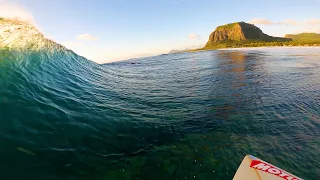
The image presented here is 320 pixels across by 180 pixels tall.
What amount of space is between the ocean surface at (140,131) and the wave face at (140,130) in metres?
0.04

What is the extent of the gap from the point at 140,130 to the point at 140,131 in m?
0.11

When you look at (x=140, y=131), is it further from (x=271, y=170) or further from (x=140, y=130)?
(x=271, y=170)

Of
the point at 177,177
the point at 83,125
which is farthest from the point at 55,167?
the point at 177,177

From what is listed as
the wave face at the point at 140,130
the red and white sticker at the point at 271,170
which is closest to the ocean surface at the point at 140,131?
the wave face at the point at 140,130

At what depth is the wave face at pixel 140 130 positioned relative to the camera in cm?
824

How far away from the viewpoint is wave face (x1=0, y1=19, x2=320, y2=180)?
824cm

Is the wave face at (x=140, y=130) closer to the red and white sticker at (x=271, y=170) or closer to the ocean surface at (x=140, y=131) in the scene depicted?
the ocean surface at (x=140, y=131)

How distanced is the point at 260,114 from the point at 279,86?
31.4 ft

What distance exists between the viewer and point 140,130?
1138 centimetres

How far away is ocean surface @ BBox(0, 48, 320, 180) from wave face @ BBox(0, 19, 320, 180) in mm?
40

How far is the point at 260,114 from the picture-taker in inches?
536

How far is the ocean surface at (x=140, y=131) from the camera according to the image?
821 centimetres

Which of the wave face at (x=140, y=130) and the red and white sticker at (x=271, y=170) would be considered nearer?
the red and white sticker at (x=271, y=170)

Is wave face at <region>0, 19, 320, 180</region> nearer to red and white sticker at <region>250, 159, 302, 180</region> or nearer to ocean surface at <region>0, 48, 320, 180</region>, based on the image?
ocean surface at <region>0, 48, 320, 180</region>
